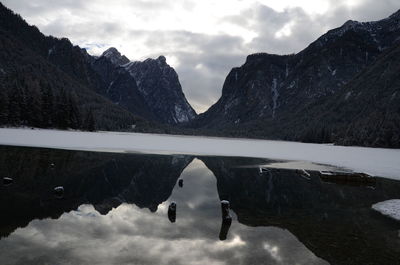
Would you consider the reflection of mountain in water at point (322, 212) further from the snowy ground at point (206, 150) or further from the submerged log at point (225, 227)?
the snowy ground at point (206, 150)

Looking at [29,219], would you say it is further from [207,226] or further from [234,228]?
[234,228]

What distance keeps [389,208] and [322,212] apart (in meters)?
4.70

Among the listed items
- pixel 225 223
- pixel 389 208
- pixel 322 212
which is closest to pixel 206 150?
pixel 322 212

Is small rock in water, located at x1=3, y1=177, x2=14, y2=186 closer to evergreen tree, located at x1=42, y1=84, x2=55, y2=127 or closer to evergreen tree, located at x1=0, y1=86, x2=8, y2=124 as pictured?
evergreen tree, located at x1=0, y1=86, x2=8, y2=124

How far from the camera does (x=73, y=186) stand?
23609mm

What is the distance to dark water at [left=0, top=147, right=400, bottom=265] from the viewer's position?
12336 millimetres

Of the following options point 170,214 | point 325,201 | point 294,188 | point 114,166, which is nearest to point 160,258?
point 170,214

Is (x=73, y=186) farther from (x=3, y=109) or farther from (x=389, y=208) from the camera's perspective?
(x=3, y=109)

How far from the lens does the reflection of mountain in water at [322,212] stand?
1386 centimetres

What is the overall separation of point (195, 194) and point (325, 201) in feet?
32.0

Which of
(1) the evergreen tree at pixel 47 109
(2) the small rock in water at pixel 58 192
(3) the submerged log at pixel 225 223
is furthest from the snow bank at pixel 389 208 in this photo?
(1) the evergreen tree at pixel 47 109

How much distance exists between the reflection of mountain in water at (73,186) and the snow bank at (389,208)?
1441 centimetres

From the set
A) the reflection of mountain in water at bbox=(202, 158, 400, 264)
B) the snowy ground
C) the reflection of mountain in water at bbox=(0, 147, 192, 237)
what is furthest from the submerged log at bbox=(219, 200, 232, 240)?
the snowy ground

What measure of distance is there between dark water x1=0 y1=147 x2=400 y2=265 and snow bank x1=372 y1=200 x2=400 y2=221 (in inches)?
27.8
